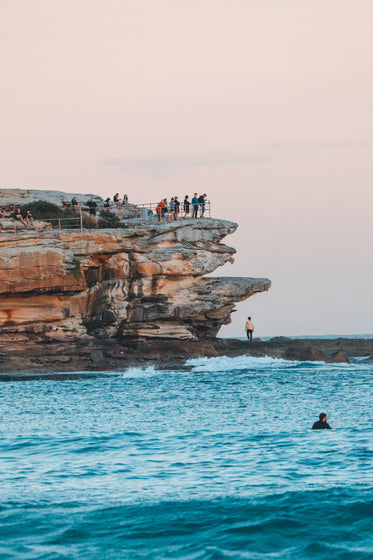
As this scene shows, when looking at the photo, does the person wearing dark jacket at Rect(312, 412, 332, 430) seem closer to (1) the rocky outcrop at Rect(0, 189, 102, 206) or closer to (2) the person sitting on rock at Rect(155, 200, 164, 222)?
(2) the person sitting on rock at Rect(155, 200, 164, 222)

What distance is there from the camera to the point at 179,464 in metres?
19.7

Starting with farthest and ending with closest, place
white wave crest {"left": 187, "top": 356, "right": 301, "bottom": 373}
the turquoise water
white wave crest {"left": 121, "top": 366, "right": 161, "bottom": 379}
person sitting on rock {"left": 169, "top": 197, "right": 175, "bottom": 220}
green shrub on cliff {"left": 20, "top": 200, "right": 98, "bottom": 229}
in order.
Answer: green shrub on cliff {"left": 20, "top": 200, "right": 98, "bottom": 229}, person sitting on rock {"left": 169, "top": 197, "right": 175, "bottom": 220}, white wave crest {"left": 187, "top": 356, "right": 301, "bottom": 373}, white wave crest {"left": 121, "top": 366, "right": 161, "bottom": 379}, the turquoise water

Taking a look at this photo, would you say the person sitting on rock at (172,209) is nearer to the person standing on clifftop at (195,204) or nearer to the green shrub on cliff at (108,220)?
the person standing on clifftop at (195,204)

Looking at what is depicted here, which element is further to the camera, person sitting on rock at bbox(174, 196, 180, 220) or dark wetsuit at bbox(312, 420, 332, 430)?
person sitting on rock at bbox(174, 196, 180, 220)

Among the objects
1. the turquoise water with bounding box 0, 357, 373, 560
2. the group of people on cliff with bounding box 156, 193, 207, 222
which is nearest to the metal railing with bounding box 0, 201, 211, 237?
the group of people on cliff with bounding box 156, 193, 207, 222

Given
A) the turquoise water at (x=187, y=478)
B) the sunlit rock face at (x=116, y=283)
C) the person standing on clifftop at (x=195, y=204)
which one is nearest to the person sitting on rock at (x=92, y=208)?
the sunlit rock face at (x=116, y=283)

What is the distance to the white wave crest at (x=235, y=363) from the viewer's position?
2028 inches

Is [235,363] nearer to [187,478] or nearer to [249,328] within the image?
[249,328]

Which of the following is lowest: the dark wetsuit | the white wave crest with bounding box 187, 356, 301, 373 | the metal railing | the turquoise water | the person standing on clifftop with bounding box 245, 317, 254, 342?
the turquoise water

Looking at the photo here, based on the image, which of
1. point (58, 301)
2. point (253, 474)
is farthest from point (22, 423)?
point (58, 301)

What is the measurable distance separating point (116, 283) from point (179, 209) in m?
7.80

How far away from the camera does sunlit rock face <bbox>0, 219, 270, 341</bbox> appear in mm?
51062

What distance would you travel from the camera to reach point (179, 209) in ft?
190

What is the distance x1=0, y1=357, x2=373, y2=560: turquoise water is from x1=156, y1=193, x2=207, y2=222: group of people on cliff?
2394cm
